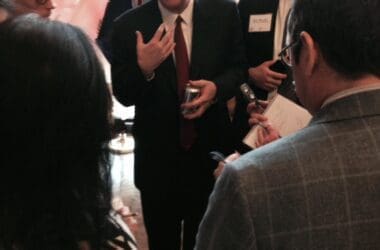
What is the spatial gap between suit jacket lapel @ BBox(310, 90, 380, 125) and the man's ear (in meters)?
0.08

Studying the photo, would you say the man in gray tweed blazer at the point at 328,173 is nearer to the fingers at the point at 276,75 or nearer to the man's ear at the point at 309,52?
the man's ear at the point at 309,52

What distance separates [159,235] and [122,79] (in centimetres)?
72

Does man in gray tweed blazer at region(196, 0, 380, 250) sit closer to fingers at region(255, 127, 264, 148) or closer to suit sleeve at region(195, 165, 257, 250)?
suit sleeve at region(195, 165, 257, 250)

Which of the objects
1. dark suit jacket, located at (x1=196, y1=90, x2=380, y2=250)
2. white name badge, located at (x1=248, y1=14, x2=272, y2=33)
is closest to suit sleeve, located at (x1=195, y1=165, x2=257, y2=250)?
dark suit jacket, located at (x1=196, y1=90, x2=380, y2=250)

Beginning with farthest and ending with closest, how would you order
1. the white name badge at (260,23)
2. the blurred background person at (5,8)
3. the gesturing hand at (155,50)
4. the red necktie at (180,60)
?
the white name badge at (260,23) → the red necktie at (180,60) → the gesturing hand at (155,50) → the blurred background person at (5,8)

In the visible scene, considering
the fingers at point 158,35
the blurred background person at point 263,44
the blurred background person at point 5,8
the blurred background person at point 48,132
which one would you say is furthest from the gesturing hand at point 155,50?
the blurred background person at point 48,132

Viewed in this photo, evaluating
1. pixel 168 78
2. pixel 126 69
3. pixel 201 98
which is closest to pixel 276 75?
pixel 201 98

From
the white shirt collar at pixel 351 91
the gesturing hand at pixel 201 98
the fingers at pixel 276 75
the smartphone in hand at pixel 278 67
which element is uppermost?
the white shirt collar at pixel 351 91

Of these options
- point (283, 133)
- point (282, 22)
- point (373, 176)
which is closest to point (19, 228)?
point (373, 176)

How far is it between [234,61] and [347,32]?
1.07 metres

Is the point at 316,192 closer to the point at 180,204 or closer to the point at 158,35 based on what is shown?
the point at 158,35

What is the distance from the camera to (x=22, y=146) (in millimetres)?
755

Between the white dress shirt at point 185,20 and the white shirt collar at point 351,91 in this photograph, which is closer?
the white shirt collar at point 351,91

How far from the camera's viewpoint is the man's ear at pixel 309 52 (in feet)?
2.60
